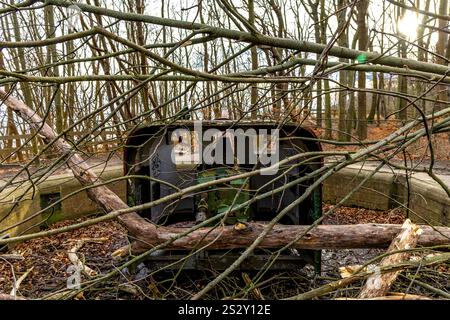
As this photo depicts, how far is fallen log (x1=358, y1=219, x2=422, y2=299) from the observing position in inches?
118

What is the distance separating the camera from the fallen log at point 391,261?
9.84 feet

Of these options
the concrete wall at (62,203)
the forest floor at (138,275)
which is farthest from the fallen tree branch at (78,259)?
the concrete wall at (62,203)

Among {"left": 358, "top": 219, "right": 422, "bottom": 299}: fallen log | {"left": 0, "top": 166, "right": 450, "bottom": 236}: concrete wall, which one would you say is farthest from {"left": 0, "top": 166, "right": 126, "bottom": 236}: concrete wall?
{"left": 358, "top": 219, "right": 422, "bottom": 299}: fallen log

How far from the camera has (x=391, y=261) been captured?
136 inches

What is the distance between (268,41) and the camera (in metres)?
2.83

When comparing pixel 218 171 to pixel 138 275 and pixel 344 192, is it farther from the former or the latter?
pixel 344 192

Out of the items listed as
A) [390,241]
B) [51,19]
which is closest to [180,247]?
[390,241]

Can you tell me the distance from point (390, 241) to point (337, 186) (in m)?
Result: 4.13

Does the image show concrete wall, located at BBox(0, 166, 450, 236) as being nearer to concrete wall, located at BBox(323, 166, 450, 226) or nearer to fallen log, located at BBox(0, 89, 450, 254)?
concrete wall, located at BBox(323, 166, 450, 226)

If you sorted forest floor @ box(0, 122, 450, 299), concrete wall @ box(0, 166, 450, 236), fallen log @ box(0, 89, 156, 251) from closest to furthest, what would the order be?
forest floor @ box(0, 122, 450, 299) → fallen log @ box(0, 89, 156, 251) → concrete wall @ box(0, 166, 450, 236)

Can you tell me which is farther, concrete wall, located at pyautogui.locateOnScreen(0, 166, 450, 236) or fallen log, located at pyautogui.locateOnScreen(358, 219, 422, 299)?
concrete wall, located at pyautogui.locateOnScreen(0, 166, 450, 236)

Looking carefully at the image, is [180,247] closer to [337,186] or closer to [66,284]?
[66,284]
